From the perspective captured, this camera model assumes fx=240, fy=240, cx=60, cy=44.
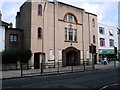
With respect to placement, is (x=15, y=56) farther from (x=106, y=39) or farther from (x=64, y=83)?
(x=106, y=39)

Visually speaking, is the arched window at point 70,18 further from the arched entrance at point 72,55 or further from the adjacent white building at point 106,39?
the adjacent white building at point 106,39

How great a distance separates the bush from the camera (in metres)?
32.6

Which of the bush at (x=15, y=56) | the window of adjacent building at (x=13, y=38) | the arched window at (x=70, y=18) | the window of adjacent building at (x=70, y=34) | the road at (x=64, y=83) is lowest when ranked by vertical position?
the road at (x=64, y=83)

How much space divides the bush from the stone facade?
1.04 metres

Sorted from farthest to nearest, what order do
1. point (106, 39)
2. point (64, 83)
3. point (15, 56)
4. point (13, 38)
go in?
point (106, 39) < point (13, 38) < point (15, 56) < point (64, 83)

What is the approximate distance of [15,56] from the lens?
3338 cm

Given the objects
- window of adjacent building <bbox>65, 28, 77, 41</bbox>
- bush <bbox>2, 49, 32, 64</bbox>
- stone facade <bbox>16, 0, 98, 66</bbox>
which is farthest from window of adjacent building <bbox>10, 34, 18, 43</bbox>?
window of adjacent building <bbox>65, 28, 77, 41</bbox>

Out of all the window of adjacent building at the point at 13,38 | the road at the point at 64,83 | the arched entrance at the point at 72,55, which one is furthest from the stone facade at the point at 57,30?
the road at the point at 64,83

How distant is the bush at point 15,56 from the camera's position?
107 feet

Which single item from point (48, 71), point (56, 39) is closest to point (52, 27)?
point (56, 39)

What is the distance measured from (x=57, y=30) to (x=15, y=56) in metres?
8.73

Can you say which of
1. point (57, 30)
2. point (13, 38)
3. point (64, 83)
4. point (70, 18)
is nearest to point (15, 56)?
point (13, 38)

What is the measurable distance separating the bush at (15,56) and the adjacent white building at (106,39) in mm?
21942

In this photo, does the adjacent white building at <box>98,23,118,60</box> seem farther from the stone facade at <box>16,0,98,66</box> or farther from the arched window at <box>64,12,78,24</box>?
the arched window at <box>64,12,78,24</box>
